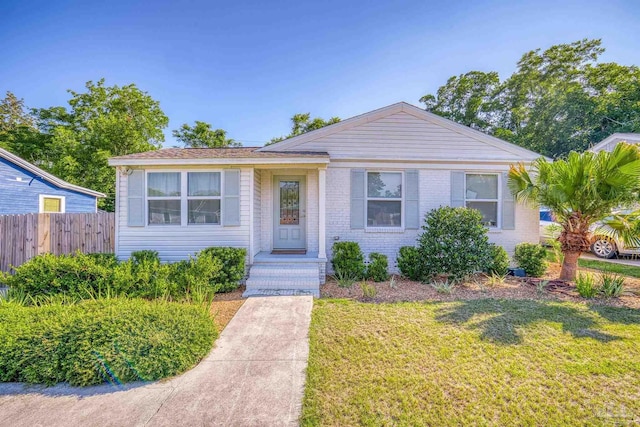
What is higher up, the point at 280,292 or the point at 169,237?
the point at 169,237

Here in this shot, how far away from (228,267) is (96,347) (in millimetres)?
3276

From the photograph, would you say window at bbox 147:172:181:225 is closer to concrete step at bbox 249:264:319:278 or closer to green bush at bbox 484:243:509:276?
concrete step at bbox 249:264:319:278

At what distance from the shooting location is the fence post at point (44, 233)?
7.33m

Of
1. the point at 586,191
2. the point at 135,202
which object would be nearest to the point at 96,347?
the point at 135,202

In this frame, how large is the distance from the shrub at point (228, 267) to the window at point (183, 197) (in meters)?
1.13

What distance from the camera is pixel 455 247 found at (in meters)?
6.63

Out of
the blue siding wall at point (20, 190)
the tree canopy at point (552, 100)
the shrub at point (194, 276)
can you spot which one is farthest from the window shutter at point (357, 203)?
the tree canopy at point (552, 100)

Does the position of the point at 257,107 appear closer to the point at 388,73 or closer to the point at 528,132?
the point at 388,73

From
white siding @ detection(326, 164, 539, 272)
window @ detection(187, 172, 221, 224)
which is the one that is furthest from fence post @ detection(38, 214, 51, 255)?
white siding @ detection(326, 164, 539, 272)

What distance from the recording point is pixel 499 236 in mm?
8070

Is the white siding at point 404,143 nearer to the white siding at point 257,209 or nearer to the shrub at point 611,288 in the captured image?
the white siding at point 257,209

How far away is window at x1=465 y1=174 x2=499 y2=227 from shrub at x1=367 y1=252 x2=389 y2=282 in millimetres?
3274

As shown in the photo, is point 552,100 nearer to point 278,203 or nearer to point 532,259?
point 532,259

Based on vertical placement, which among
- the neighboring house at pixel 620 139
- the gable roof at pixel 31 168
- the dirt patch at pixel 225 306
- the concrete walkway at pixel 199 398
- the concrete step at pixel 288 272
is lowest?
the concrete walkway at pixel 199 398
